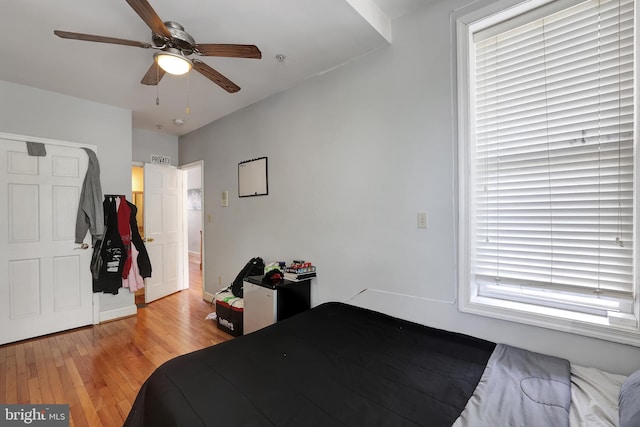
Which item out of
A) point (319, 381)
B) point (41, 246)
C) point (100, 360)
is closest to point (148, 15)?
point (319, 381)

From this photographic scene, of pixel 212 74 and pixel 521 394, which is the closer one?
pixel 521 394

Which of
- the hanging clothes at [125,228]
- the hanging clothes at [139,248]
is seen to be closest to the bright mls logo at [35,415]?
the hanging clothes at [125,228]

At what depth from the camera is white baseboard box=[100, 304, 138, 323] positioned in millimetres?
3363

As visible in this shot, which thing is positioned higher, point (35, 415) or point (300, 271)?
point (300, 271)

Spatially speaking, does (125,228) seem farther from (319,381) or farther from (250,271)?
(319,381)

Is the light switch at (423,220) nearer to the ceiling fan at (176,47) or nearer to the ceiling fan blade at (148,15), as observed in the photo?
the ceiling fan at (176,47)

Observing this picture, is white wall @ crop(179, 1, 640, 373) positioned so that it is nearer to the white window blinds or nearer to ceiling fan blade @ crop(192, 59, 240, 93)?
the white window blinds

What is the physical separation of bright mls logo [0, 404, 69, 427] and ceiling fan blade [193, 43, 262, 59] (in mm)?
2494

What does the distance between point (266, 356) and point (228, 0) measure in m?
2.14

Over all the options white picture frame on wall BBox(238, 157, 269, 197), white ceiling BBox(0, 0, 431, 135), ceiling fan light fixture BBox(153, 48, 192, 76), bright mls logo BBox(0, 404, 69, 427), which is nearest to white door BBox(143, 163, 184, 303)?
white ceiling BBox(0, 0, 431, 135)

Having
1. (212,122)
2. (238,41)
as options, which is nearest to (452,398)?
(238,41)

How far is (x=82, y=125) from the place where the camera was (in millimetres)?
3252

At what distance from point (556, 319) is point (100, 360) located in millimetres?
3472

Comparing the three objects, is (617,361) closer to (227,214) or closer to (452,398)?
(452,398)
